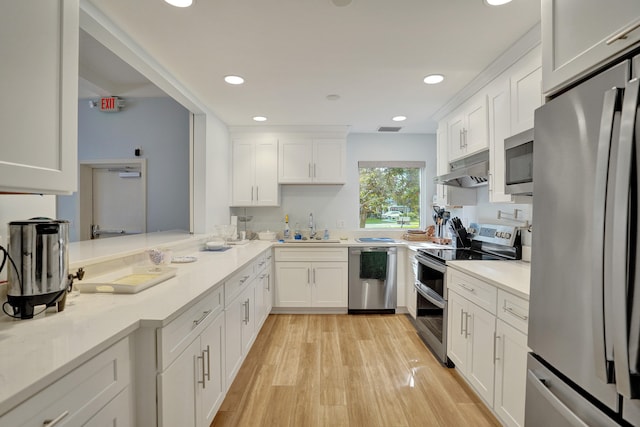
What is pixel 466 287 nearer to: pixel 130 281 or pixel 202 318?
pixel 202 318

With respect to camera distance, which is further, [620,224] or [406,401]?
[406,401]

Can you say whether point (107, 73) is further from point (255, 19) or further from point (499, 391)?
point (499, 391)

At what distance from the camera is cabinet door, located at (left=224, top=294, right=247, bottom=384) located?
1.96m

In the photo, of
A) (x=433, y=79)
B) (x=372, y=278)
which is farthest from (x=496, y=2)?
(x=372, y=278)

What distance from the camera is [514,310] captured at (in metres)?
1.61

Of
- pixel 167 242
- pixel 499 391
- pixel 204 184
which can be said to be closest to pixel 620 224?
pixel 499 391

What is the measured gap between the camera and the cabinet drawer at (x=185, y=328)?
1143 mm

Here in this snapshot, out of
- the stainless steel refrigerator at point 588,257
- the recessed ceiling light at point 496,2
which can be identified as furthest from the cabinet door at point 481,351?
the recessed ceiling light at point 496,2

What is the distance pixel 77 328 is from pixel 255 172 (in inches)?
123

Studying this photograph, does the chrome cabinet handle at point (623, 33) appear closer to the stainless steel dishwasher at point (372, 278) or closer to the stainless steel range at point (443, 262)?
the stainless steel range at point (443, 262)

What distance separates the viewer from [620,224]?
0.75m

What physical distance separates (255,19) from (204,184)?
6.38ft

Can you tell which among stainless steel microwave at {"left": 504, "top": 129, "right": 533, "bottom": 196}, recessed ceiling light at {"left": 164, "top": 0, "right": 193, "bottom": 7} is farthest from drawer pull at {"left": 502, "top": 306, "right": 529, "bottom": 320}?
recessed ceiling light at {"left": 164, "top": 0, "right": 193, "bottom": 7}

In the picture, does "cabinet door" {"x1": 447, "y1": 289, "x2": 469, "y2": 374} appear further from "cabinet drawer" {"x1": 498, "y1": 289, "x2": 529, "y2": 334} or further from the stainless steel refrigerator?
the stainless steel refrigerator
